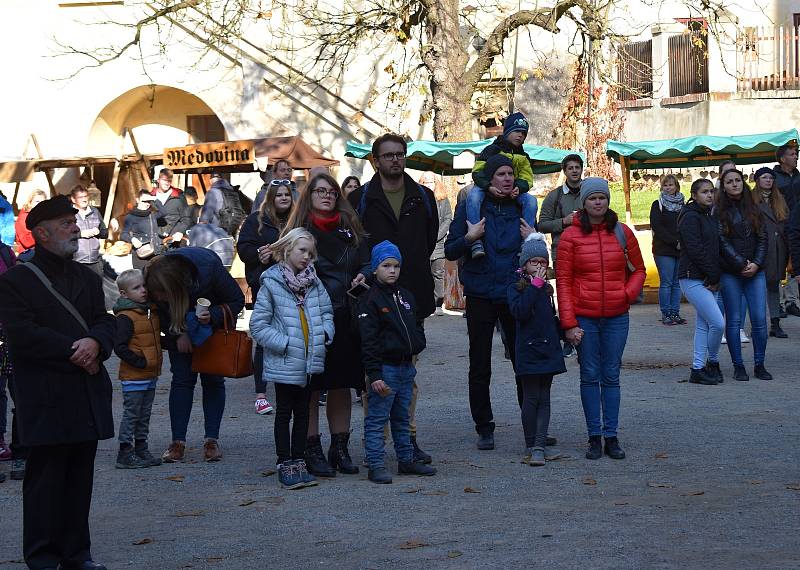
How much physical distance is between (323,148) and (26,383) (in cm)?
2276

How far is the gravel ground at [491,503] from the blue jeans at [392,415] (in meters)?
0.20

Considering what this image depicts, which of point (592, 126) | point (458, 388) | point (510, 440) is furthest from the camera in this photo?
point (592, 126)

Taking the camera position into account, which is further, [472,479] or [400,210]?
[400,210]

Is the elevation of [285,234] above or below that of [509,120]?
below

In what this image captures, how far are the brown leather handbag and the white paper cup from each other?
0.13 metres

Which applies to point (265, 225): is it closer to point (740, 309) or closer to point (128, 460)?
point (128, 460)

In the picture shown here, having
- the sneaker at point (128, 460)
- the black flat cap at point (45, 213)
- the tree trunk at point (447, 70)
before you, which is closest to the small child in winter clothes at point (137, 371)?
the sneaker at point (128, 460)

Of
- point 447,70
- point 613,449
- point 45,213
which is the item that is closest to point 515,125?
point 613,449

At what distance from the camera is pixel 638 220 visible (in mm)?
26766

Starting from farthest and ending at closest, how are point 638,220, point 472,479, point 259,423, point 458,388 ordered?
point 638,220 < point 458,388 < point 259,423 < point 472,479

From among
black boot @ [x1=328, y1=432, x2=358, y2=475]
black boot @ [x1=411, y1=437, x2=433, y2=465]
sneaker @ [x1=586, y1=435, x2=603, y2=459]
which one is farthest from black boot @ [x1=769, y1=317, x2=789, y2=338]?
black boot @ [x1=328, y1=432, x2=358, y2=475]

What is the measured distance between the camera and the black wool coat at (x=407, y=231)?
857 centimetres

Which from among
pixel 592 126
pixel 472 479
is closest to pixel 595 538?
pixel 472 479

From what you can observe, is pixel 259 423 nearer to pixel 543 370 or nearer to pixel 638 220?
pixel 543 370
